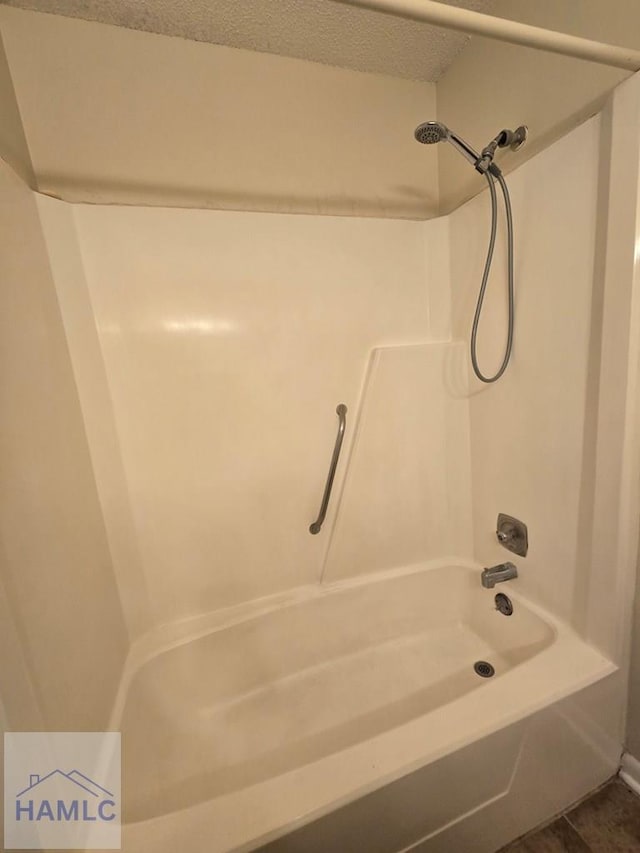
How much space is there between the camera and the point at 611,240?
88cm

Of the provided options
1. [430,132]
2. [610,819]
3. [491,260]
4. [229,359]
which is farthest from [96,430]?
[610,819]

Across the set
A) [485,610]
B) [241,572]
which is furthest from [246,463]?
[485,610]

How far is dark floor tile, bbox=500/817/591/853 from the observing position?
94 cm

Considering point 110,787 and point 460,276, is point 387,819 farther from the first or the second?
point 460,276

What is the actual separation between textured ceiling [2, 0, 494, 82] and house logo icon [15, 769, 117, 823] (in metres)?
1.97

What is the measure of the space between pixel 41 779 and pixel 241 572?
0.79m

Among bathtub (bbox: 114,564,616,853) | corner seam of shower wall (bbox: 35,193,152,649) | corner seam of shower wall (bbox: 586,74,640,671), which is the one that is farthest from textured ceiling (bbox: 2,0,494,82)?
bathtub (bbox: 114,564,616,853)

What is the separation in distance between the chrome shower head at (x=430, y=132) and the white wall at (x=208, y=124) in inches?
17.7

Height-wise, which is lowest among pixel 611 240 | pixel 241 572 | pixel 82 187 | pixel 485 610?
pixel 485 610

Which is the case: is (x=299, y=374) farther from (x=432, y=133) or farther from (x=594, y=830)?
(x=594, y=830)

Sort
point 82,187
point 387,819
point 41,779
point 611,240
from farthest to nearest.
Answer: point 82,187, point 611,240, point 387,819, point 41,779

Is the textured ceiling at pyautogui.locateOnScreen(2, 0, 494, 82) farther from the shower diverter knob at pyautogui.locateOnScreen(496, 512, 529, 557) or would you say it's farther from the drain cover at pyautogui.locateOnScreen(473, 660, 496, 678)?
the drain cover at pyautogui.locateOnScreen(473, 660, 496, 678)

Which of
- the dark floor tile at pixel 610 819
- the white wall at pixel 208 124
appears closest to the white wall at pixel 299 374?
the white wall at pixel 208 124

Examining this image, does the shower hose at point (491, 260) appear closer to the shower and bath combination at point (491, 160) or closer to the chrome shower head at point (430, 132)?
the shower and bath combination at point (491, 160)
